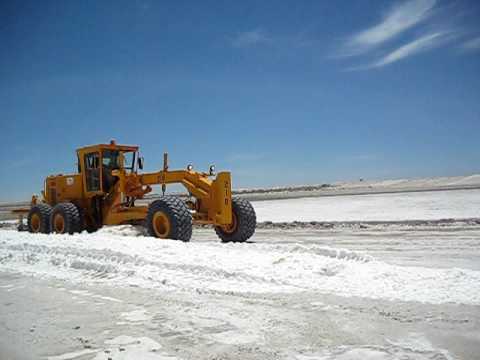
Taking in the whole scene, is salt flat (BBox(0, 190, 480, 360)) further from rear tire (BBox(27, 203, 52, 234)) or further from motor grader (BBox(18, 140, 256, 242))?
rear tire (BBox(27, 203, 52, 234))

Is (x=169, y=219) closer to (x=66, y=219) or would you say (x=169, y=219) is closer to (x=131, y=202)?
(x=131, y=202)

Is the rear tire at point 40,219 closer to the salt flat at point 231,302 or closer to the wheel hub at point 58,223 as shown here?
the wheel hub at point 58,223

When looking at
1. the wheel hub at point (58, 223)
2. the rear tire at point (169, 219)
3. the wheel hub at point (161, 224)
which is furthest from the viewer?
the wheel hub at point (58, 223)

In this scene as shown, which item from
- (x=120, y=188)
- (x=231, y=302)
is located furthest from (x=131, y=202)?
(x=231, y=302)

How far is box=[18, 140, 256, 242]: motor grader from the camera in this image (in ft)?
37.0

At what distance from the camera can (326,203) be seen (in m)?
26.6

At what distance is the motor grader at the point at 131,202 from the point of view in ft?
37.0

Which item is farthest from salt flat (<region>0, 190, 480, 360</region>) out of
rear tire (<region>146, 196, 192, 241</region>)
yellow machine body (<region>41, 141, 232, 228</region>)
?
yellow machine body (<region>41, 141, 232, 228</region>)

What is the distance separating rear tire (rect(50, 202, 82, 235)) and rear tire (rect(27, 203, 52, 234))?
79cm

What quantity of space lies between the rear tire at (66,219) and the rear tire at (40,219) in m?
0.79

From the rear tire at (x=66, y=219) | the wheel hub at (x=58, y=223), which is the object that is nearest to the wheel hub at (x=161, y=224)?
the rear tire at (x=66, y=219)

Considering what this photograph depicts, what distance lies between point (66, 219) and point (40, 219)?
6.38ft

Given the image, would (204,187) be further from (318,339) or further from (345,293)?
(318,339)

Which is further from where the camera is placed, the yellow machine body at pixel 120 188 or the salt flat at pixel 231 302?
the yellow machine body at pixel 120 188
